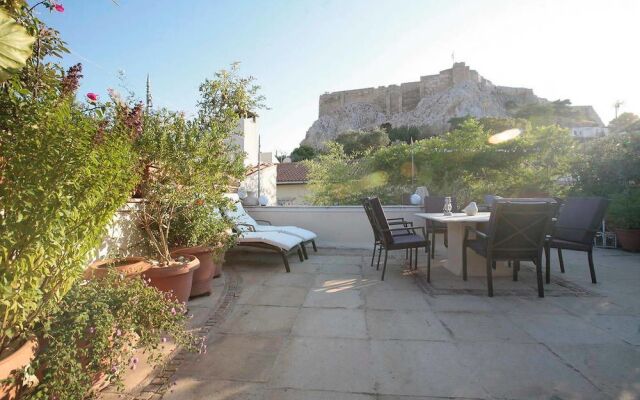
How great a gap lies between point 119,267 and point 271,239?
5.81ft

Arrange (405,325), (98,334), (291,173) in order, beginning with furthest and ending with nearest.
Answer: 1. (291,173)
2. (405,325)
3. (98,334)

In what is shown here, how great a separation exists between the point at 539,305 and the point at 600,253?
3252 mm

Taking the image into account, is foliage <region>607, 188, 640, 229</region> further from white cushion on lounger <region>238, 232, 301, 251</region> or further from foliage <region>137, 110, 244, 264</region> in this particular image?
foliage <region>137, 110, 244, 264</region>

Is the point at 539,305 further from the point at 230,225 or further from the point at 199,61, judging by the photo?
the point at 199,61

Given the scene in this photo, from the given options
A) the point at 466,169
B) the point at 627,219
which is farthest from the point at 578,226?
the point at 466,169

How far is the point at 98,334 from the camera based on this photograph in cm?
140

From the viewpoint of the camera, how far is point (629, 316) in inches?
96.7

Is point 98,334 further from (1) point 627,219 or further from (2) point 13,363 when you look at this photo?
(1) point 627,219

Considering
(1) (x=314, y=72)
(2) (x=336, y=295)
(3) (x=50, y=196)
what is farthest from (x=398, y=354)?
(1) (x=314, y=72)

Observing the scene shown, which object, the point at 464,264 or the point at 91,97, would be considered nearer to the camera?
the point at 91,97

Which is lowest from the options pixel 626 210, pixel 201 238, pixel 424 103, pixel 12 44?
pixel 201 238

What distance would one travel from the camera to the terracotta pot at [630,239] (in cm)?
492

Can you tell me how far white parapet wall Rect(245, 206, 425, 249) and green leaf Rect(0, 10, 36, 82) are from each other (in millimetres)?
5335

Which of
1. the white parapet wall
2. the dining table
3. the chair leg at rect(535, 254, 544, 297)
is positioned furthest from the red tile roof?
the chair leg at rect(535, 254, 544, 297)
